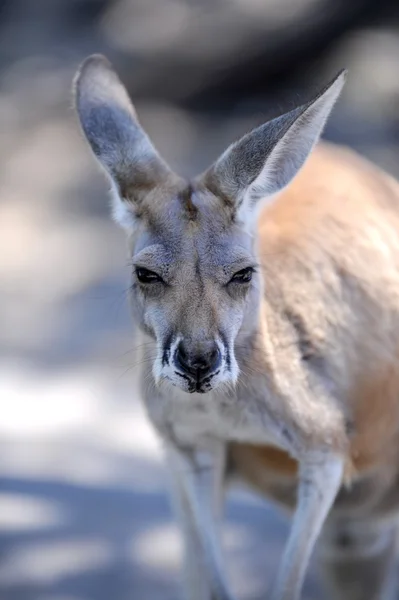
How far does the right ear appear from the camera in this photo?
3049 mm

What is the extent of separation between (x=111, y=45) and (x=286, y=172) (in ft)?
19.6

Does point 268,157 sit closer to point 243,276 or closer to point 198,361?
point 243,276

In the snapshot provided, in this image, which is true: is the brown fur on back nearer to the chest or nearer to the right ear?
the chest

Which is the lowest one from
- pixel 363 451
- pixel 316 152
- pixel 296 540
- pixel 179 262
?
pixel 296 540

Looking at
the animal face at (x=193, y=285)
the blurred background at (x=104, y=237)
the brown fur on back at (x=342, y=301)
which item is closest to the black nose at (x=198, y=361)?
the animal face at (x=193, y=285)

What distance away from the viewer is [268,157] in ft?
9.38

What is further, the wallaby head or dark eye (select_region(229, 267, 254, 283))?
dark eye (select_region(229, 267, 254, 283))

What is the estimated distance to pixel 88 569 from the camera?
4.52m

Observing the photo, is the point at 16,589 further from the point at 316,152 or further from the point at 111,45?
the point at 111,45

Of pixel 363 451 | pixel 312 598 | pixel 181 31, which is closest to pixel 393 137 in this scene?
pixel 181 31

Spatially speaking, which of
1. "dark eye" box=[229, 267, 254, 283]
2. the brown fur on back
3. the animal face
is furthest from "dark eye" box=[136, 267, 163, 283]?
the brown fur on back

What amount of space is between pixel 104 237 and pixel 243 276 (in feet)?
14.8

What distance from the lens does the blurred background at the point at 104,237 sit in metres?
4.69

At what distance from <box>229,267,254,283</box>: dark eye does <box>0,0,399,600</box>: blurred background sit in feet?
2.73
